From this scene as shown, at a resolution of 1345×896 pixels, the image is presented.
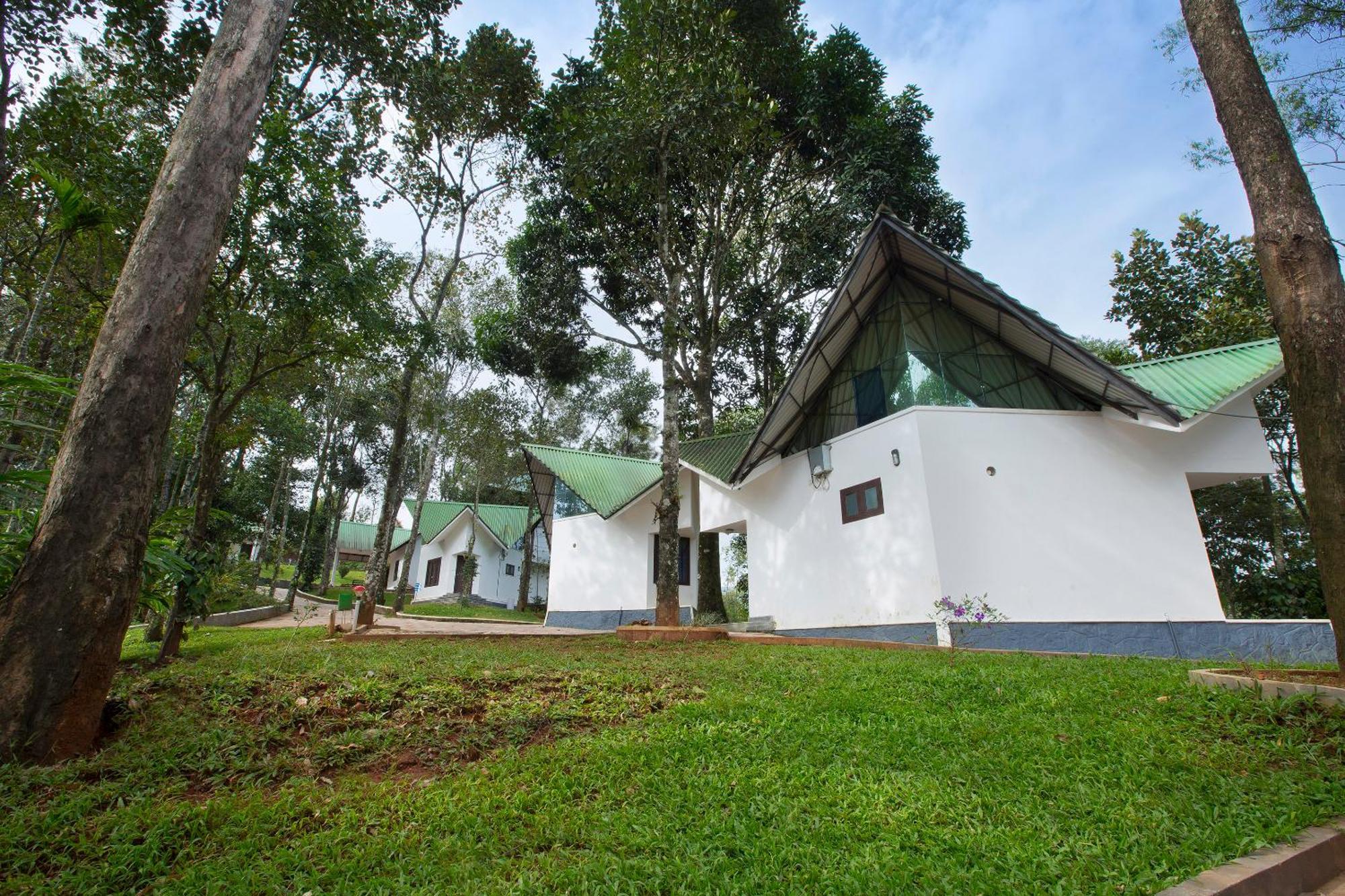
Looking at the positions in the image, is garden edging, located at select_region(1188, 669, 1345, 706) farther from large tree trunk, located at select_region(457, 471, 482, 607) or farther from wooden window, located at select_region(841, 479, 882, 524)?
large tree trunk, located at select_region(457, 471, 482, 607)

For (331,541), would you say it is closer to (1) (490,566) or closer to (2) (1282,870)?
(1) (490,566)

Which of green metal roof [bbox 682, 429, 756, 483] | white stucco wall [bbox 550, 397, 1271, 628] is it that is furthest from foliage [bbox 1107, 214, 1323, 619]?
green metal roof [bbox 682, 429, 756, 483]

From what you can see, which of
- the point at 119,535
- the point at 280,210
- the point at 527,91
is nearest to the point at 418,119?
the point at 527,91

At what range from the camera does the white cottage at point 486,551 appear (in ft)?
92.0

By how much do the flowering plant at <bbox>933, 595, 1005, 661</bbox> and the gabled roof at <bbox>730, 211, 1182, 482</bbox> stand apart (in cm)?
351

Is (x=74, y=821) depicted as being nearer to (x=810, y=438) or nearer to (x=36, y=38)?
(x=36, y=38)

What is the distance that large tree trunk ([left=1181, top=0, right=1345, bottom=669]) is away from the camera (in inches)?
146

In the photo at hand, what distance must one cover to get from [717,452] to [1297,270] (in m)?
10.9

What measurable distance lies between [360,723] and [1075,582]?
30.5ft

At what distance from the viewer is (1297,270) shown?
4000 millimetres

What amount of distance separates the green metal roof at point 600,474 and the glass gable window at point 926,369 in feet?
25.9

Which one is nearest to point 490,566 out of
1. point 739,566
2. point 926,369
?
point 739,566

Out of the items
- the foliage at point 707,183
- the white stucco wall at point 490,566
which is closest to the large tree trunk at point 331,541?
the white stucco wall at point 490,566

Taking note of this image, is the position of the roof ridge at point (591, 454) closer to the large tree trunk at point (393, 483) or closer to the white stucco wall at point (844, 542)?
the large tree trunk at point (393, 483)
